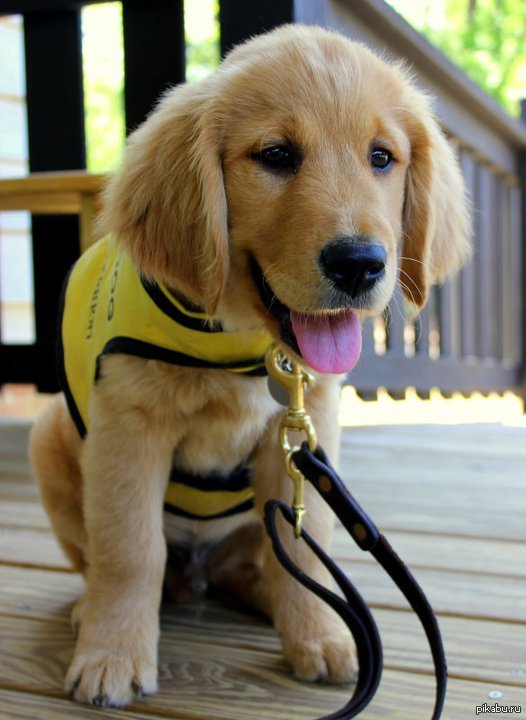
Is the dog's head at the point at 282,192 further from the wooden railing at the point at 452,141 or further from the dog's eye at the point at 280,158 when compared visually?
the wooden railing at the point at 452,141

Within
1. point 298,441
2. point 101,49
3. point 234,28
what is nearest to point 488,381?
point 234,28

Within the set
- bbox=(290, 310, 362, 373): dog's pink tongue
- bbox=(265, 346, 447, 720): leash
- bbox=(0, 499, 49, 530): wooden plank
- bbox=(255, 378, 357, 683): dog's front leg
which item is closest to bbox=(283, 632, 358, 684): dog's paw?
bbox=(255, 378, 357, 683): dog's front leg

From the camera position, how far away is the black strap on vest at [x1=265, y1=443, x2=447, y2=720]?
150cm

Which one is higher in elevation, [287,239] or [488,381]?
[287,239]

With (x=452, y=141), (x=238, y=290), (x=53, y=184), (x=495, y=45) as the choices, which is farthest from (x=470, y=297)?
(x=495, y=45)

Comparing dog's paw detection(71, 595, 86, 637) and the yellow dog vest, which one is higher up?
the yellow dog vest

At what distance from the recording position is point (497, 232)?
6.09m

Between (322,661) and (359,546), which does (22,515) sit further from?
(359,546)

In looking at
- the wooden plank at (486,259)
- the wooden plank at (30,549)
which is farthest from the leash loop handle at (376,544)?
the wooden plank at (486,259)

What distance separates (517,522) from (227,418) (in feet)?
4.74

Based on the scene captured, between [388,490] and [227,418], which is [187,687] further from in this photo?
[388,490]

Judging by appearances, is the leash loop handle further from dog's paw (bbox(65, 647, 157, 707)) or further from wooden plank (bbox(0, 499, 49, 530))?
wooden plank (bbox(0, 499, 49, 530))

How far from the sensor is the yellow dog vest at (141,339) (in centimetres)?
181

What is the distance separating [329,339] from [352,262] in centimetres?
21
